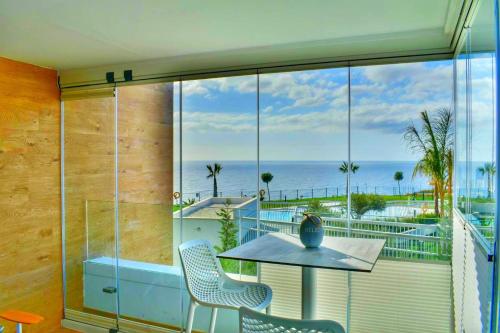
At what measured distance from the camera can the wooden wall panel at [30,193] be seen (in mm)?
3594

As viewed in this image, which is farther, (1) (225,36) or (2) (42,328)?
(2) (42,328)

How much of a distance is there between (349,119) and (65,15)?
2.04m

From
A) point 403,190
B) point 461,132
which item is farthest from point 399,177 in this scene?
point 461,132

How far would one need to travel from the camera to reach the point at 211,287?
275 centimetres

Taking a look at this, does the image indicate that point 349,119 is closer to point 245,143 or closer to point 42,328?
point 245,143

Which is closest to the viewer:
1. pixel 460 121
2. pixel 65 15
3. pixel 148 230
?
pixel 65 15

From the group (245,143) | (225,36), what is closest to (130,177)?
(245,143)

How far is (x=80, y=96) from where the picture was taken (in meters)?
4.10

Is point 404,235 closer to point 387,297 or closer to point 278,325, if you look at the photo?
point 387,297

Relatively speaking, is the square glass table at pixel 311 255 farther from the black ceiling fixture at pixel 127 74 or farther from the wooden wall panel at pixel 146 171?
the black ceiling fixture at pixel 127 74

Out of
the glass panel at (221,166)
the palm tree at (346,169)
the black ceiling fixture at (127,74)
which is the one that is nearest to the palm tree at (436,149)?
the palm tree at (346,169)

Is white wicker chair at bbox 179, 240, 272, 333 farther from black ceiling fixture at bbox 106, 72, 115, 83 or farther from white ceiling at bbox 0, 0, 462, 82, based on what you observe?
black ceiling fixture at bbox 106, 72, 115, 83

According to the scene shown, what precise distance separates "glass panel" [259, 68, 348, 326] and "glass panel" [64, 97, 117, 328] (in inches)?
64.2

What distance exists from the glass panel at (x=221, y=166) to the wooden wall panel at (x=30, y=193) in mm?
1341
